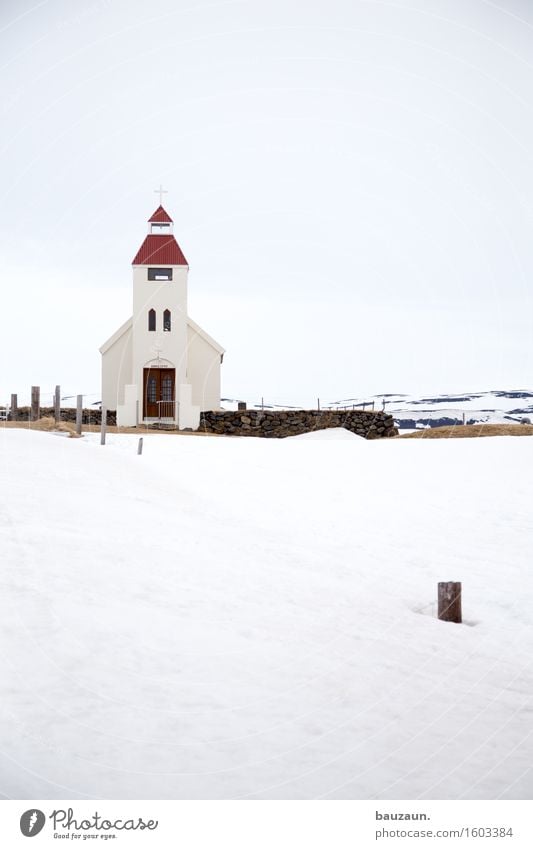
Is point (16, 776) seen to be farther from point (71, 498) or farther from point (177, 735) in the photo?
point (71, 498)

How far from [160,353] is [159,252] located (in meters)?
5.04

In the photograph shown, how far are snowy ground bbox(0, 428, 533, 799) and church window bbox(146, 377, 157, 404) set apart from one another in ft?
71.5

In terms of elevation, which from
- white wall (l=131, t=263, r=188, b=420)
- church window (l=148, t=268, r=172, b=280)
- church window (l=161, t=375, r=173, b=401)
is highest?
church window (l=148, t=268, r=172, b=280)

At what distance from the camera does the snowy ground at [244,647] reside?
5.56m

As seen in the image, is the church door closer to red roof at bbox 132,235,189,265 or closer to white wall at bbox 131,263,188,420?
white wall at bbox 131,263,188,420

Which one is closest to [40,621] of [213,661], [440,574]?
[213,661]

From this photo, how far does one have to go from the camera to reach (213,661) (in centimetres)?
720

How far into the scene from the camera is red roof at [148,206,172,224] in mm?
38625

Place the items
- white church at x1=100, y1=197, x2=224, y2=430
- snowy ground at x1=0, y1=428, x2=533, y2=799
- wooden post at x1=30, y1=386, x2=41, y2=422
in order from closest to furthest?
1. snowy ground at x1=0, y1=428, x2=533, y2=799
2. wooden post at x1=30, y1=386, x2=41, y2=422
3. white church at x1=100, y1=197, x2=224, y2=430

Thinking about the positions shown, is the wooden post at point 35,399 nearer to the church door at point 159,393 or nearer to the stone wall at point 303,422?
the church door at point 159,393
